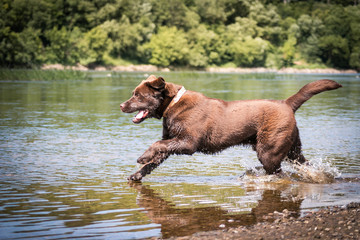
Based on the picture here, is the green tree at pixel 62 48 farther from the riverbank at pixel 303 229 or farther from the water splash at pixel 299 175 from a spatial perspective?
the riverbank at pixel 303 229

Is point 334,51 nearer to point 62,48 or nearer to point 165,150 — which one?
point 62,48

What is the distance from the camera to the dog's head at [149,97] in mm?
9078

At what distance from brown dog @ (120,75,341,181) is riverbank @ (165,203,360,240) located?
7.40 feet

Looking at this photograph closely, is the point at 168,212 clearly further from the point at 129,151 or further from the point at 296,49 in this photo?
the point at 296,49

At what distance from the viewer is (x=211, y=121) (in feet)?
30.1

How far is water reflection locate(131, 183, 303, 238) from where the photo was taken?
675cm

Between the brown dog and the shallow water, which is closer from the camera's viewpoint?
the shallow water

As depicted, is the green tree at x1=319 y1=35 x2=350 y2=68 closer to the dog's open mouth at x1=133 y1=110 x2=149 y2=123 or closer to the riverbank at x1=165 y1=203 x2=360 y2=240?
the dog's open mouth at x1=133 y1=110 x2=149 y2=123

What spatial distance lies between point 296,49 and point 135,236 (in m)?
131

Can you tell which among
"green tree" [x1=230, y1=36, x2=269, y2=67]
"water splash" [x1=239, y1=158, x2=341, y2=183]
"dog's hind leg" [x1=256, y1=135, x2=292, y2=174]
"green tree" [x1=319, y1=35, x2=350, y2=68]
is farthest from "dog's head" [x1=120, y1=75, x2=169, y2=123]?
"green tree" [x1=319, y1=35, x2=350, y2=68]

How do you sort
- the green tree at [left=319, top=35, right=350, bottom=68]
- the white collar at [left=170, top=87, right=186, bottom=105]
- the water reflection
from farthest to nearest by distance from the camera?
the green tree at [left=319, top=35, right=350, bottom=68] → the white collar at [left=170, top=87, right=186, bottom=105] → the water reflection

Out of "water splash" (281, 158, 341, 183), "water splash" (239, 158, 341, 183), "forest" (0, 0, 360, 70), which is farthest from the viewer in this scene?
"forest" (0, 0, 360, 70)

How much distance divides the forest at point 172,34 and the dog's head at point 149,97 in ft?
273

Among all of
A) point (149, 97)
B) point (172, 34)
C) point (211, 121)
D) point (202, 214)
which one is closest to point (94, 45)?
point (172, 34)
